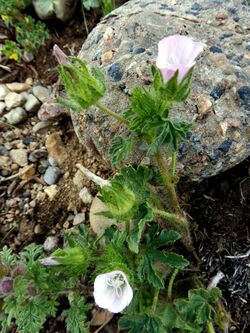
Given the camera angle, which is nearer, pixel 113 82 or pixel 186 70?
pixel 186 70

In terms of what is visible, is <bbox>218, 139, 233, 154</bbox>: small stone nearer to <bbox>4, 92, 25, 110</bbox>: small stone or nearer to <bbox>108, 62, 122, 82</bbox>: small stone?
<bbox>108, 62, 122, 82</bbox>: small stone

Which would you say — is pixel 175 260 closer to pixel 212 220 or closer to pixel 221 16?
pixel 212 220

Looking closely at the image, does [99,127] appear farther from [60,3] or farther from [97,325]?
[60,3]

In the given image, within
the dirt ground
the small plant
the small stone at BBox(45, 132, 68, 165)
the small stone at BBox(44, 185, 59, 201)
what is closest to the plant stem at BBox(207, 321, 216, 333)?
the dirt ground

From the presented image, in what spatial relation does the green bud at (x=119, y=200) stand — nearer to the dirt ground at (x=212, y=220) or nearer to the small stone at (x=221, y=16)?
the dirt ground at (x=212, y=220)

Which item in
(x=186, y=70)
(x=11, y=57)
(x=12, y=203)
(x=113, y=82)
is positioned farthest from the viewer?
(x=11, y=57)

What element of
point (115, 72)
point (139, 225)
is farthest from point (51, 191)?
point (139, 225)

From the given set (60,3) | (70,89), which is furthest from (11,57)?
(70,89)
